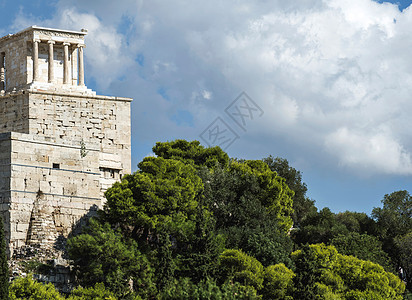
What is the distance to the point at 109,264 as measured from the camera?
121 feet

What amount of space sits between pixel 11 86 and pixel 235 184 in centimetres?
→ 1554

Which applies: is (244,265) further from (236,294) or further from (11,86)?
(11,86)

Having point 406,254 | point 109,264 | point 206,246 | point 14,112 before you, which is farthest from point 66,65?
point 406,254

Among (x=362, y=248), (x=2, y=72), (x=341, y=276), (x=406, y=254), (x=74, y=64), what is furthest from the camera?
(x=2, y=72)

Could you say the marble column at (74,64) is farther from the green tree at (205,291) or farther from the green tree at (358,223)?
the green tree at (358,223)

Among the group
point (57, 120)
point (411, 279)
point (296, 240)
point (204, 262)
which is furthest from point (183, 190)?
point (411, 279)

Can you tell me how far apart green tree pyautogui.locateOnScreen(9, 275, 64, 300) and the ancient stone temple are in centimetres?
484

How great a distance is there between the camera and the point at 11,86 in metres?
52.0

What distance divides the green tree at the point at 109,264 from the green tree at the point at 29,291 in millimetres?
2896

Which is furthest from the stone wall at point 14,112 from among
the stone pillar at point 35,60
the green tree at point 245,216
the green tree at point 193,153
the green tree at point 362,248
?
the green tree at point 362,248

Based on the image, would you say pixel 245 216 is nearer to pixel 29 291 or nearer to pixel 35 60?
pixel 35 60

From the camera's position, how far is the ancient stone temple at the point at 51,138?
129ft

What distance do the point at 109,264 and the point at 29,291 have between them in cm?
452

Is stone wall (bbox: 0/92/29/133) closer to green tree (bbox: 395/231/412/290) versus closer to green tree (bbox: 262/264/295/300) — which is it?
green tree (bbox: 262/264/295/300)
